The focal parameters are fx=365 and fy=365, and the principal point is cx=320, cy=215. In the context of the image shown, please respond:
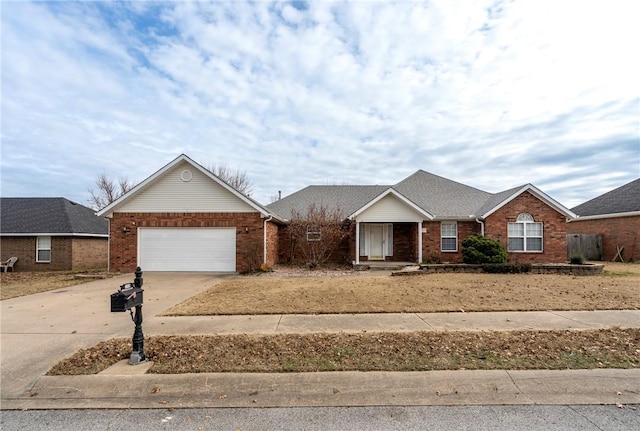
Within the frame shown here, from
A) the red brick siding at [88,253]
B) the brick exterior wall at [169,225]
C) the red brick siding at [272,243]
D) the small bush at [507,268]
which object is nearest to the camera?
the small bush at [507,268]

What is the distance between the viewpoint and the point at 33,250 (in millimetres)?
20469

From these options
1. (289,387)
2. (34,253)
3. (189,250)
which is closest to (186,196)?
(189,250)

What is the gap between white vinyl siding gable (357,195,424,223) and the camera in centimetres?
1838

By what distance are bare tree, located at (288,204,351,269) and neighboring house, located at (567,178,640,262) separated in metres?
13.7

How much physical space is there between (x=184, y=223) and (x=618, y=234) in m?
25.3

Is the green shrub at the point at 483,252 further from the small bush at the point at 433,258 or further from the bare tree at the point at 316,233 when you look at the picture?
the bare tree at the point at 316,233

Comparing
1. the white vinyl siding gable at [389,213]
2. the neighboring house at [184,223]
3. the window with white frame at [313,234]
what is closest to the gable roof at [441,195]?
the white vinyl siding gable at [389,213]

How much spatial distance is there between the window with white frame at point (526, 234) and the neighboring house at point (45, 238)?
23482 mm

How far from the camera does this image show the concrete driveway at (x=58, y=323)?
198 inches

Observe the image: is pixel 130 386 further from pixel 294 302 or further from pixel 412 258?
pixel 412 258

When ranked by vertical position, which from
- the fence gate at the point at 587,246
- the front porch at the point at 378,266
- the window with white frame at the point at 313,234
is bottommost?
the front porch at the point at 378,266

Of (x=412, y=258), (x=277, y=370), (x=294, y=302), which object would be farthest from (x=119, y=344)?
(x=412, y=258)

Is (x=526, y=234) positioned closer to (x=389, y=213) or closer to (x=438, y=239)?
(x=438, y=239)

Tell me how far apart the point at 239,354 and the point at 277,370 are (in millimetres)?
819
